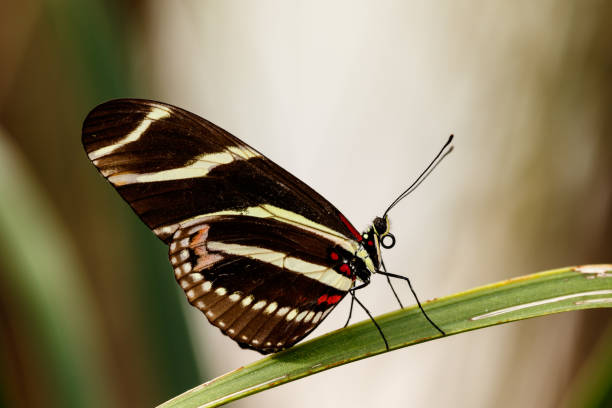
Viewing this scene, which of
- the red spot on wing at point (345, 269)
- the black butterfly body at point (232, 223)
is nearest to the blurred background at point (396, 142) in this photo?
the black butterfly body at point (232, 223)

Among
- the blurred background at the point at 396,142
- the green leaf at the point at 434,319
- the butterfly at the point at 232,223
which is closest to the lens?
the green leaf at the point at 434,319

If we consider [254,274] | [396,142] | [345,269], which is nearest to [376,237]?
[345,269]

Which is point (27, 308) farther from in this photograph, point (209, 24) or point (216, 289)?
point (209, 24)

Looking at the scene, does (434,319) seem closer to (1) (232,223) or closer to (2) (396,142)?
(1) (232,223)

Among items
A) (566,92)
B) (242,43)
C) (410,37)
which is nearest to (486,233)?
(566,92)

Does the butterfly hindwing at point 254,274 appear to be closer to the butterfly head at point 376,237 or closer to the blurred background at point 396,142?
the butterfly head at point 376,237

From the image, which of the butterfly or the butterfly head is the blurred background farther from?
the butterfly head
